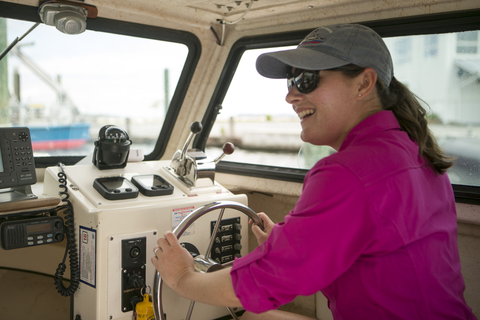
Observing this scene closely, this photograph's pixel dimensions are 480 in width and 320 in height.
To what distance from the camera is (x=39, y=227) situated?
4.80 ft

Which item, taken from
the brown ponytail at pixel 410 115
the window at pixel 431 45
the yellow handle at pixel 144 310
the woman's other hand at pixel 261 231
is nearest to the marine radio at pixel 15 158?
the yellow handle at pixel 144 310

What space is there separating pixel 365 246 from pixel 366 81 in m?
0.48

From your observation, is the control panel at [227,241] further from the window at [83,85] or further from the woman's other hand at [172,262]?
the window at [83,85]

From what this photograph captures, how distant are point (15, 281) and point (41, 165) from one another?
0.66 metres

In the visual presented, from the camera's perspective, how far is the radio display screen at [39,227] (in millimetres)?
1446

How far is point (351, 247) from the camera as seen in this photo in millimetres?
886

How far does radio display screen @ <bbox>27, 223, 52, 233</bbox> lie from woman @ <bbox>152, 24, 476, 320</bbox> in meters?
0.59

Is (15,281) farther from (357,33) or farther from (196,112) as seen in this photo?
(357,33)

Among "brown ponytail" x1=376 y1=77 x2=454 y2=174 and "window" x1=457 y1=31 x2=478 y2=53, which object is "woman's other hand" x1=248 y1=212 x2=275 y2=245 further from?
"window" x1=457 y1=31 x2=478 y2=53

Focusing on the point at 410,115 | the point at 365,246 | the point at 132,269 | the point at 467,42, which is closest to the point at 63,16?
the point at 132,269

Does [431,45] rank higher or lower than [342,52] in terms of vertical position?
higher

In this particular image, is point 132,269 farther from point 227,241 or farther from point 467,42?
point 467,42

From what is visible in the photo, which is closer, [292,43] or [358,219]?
[358,219]

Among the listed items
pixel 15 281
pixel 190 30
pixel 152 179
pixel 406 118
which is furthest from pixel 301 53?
pixel 15 281
